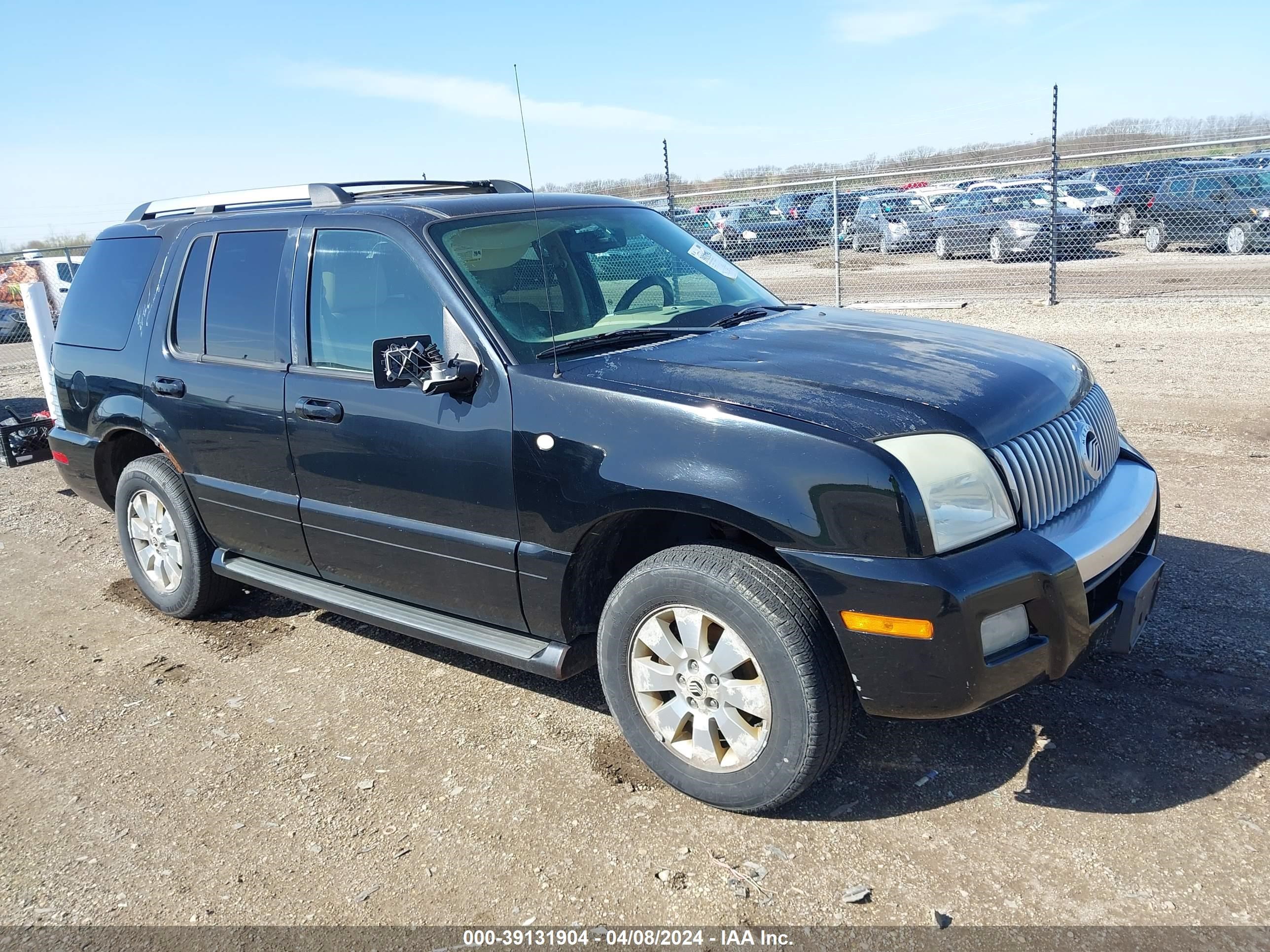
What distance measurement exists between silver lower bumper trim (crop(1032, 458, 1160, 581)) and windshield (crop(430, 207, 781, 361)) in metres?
1.55

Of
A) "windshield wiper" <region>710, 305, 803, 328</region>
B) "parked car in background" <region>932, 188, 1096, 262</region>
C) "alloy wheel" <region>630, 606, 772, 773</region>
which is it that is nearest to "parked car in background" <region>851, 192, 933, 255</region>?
"parked car in background" <region>932, 188, 1096, 262</region>

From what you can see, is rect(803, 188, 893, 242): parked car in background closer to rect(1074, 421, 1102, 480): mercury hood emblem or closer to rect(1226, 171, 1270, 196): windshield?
rect(1226, 171, 1270, 196): windshield

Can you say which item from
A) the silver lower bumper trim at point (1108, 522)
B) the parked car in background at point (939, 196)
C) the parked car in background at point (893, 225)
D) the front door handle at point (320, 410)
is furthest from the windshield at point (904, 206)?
the front door handle at point (320, 410)

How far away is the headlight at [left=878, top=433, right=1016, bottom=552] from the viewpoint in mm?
2746

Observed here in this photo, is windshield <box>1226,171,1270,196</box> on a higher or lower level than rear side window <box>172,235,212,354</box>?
lower

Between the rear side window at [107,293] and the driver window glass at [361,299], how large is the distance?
139cm

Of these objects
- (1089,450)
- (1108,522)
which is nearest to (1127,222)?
(1089,450)

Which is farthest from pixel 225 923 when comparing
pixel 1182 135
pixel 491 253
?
pixel 1182 135

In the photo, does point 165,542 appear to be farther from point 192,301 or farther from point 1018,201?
point 1018,201

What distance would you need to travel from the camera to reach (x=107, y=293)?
16.8 ft

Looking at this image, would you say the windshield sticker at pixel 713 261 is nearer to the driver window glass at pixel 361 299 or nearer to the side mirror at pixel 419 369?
the driver window glass at pixel 361 299

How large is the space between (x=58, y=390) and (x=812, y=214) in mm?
16218

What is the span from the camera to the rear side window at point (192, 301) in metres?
4.57

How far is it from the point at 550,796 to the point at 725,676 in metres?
0.79
